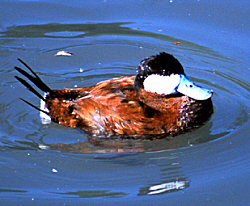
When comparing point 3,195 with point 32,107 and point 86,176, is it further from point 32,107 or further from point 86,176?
point 32,107

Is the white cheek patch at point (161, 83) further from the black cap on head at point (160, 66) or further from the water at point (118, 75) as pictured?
the water at point (118, 75)

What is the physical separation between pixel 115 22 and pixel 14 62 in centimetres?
146

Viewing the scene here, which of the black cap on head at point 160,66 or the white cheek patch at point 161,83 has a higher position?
the black cap on head at point 160,66

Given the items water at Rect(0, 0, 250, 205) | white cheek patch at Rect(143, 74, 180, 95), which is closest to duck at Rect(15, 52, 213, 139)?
white cheek patch at Rect(143, 74, 180, 95)

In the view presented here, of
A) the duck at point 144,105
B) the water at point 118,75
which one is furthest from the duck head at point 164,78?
the water at point 118,75

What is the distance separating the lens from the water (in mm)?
3729

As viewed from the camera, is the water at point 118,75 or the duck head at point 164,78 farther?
the duck head at point 164,78

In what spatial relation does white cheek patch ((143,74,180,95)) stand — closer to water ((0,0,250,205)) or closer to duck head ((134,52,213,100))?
duck head ((134,52,213,100))

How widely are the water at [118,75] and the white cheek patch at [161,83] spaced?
0.46m

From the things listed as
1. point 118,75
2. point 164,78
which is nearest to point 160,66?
point 164,78

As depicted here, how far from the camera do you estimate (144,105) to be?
4.36 m

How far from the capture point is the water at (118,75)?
3.73 metres

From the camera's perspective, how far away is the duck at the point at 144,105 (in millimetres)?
4281

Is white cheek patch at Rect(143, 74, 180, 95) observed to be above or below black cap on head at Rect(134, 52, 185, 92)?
below
